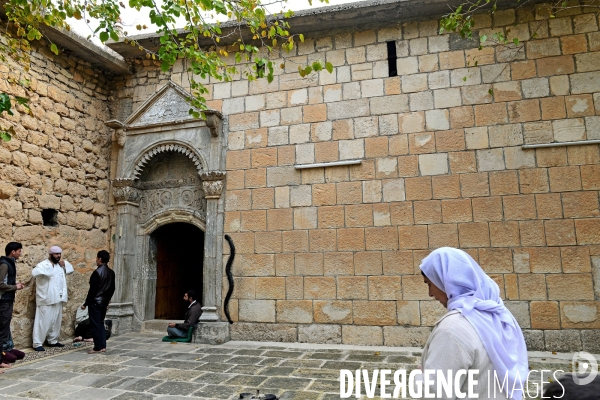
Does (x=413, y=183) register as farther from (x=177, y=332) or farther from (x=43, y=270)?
(x=43, y=270)

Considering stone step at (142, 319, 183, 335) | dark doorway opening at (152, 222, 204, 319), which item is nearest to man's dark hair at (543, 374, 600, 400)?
stone step at (142, 319, 183, 335)

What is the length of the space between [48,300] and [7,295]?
83 centimetres

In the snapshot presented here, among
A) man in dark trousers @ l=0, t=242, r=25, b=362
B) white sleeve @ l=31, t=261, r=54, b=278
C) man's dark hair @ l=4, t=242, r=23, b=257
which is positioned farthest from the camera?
white sleeve @ l=31, t=261, r=54, b=278

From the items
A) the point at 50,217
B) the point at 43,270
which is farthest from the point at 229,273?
the point at 50,217

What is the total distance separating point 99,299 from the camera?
5477mm

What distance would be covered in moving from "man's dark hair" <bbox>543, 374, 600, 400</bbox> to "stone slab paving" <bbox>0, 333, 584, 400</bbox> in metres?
2.74

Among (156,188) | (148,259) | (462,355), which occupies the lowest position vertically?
(462,355)

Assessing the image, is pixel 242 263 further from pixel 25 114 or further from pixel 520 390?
pixel 520 390

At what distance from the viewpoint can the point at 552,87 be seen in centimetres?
557

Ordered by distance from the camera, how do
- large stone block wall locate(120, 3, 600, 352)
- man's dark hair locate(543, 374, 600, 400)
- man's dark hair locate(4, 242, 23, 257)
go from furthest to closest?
large stone block wall locate(120, 3, 600, 352), man's dark hair locate(4, 242, 23, 257), man's dark hair locate(543, 374, 600, 400)

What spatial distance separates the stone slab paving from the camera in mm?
3741

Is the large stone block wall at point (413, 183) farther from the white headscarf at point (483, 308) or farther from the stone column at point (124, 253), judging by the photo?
the white headscarf at point (483, 308)

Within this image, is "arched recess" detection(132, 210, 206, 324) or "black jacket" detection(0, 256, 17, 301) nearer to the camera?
"black jacket" detection(0, 256, 17, 301)

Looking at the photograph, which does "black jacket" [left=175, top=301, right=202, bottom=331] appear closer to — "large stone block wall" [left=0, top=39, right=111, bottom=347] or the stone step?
the stone step
